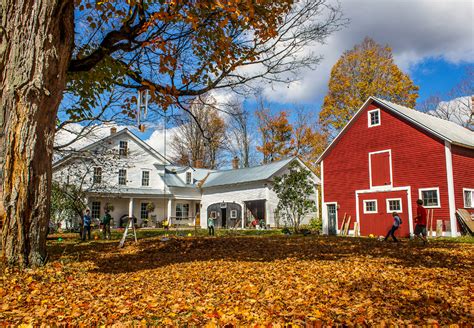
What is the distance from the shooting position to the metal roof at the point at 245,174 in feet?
104

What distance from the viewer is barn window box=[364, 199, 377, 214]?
71.5 feet

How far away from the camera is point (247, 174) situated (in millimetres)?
33812

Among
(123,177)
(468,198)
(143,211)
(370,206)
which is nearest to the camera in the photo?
(468,198)

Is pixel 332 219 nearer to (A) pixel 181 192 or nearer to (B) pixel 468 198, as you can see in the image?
(B) pixel 468 198

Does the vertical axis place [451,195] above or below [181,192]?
below

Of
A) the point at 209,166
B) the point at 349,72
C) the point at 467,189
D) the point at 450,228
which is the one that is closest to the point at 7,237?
the point at 450,228

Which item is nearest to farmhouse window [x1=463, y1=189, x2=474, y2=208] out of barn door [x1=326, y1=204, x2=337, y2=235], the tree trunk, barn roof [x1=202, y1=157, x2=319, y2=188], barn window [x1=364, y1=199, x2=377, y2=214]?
Result: barn window [x1=364, y1=199, x2=377, y2=214]

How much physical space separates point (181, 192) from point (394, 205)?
21059 mm

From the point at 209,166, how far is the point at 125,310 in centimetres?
4449

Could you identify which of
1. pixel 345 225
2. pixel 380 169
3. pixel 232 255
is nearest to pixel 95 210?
pixel 345 225

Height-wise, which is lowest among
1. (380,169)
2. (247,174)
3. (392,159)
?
(380,169)

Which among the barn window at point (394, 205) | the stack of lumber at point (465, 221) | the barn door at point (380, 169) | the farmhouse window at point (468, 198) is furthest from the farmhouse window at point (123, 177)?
the farmhouse window at point (468, 198)

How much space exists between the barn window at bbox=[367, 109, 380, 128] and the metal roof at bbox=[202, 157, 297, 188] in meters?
9.99

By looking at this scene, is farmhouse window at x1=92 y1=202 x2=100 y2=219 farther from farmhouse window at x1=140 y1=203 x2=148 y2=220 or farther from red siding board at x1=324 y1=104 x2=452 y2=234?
red siding board at x1=324 y1=104 x2=452 y2=234
